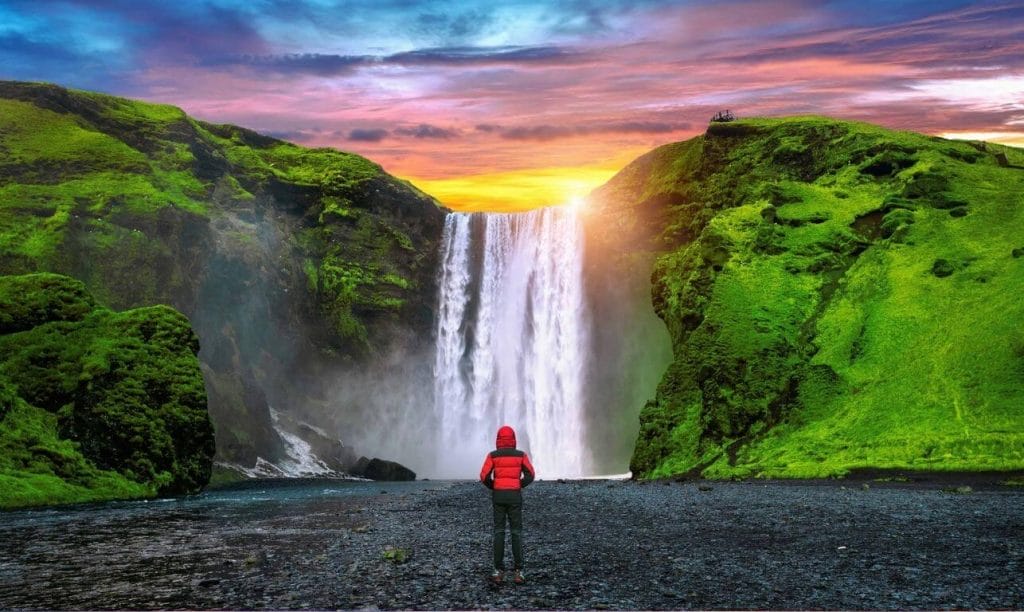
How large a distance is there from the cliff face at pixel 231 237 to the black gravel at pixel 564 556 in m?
43.6

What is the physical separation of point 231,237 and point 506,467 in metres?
75.9

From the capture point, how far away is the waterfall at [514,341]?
3383 inches

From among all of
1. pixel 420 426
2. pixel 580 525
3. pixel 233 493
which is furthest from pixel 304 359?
pixel 580 525

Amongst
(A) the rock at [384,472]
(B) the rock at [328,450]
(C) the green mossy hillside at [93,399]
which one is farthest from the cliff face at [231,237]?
(C) the green mossy hillside at [93,399]

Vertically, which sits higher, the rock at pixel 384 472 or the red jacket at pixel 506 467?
the red jacket at pixel 506 467

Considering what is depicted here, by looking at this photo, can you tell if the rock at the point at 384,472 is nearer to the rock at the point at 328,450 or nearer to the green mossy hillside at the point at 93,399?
the rock at the point at 328,450

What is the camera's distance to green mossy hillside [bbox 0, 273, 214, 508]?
42094 millimetres

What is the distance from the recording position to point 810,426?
5159 centimetres

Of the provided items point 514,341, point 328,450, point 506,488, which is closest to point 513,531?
point 506,488

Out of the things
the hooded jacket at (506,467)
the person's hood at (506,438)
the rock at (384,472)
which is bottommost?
the rock at (384,472)

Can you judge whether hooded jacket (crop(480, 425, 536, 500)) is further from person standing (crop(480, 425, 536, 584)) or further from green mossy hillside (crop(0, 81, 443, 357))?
green mossy hillside (crop(0, 81, 443, 357))

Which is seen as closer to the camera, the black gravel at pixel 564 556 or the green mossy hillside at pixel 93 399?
the black gravel at pixel 564 556

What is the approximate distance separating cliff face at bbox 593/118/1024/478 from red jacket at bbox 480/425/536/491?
3376 centimetres

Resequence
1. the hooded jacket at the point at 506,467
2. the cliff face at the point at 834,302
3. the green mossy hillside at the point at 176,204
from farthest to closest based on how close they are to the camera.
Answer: the green mossy hillside at the point at 176,204 < the cliff face at the point at 834,302 < the hooded jacket at the point at 506,467
